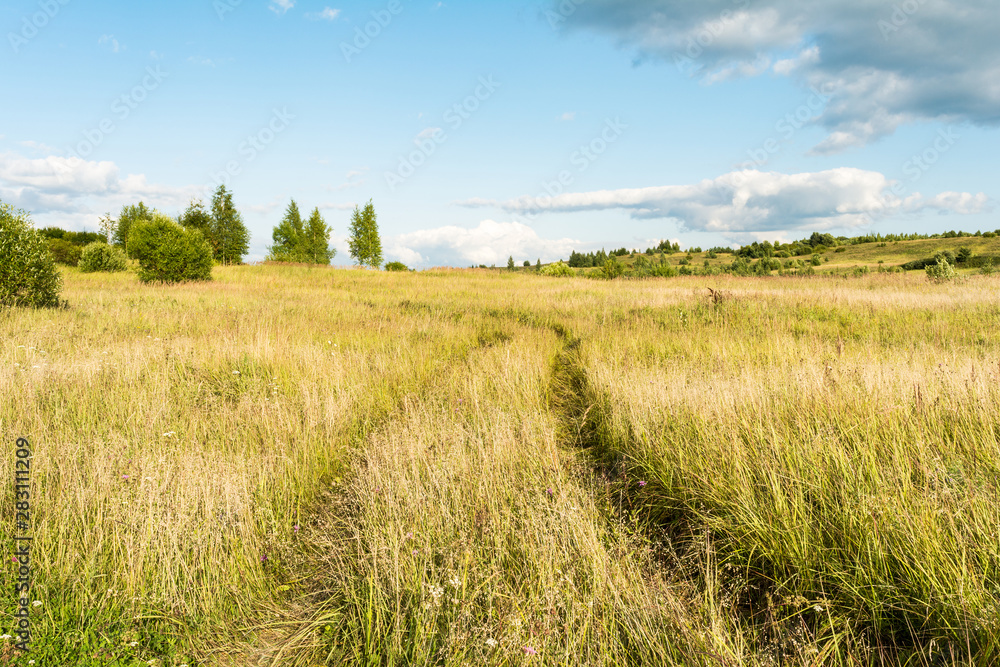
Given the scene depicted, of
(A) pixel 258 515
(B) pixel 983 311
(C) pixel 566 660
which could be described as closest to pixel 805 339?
(B) pixel 983 311

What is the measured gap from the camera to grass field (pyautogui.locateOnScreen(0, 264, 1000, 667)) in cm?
217

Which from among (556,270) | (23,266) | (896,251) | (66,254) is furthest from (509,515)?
(896,251)

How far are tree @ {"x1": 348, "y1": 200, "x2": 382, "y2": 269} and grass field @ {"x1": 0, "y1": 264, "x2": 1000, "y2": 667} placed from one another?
4599cm

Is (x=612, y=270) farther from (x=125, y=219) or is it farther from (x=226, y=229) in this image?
(x=125, y=219)

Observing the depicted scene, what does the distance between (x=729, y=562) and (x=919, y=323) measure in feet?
31.9

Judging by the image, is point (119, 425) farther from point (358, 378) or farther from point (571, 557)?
point (571, 557)

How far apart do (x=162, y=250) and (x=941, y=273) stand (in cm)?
3624

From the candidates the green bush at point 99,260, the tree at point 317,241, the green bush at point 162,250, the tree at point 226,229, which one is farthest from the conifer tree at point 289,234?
the green bush at point 162,250

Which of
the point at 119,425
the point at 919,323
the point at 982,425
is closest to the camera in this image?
the point at 982,425

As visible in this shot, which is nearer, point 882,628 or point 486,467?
point 882,628

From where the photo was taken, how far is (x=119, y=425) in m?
4.60

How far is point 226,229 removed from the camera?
1625 inches

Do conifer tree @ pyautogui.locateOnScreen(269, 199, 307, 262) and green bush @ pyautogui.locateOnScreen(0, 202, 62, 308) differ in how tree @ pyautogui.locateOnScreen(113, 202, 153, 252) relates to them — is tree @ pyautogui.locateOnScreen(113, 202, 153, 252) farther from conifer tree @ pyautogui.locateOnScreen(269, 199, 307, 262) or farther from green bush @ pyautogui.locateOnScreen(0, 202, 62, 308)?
green bush @ pyautogui.locateOnScreen(0, 202, 62, 308)

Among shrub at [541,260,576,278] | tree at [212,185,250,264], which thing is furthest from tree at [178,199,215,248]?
shrub at [541,260,576,278]
